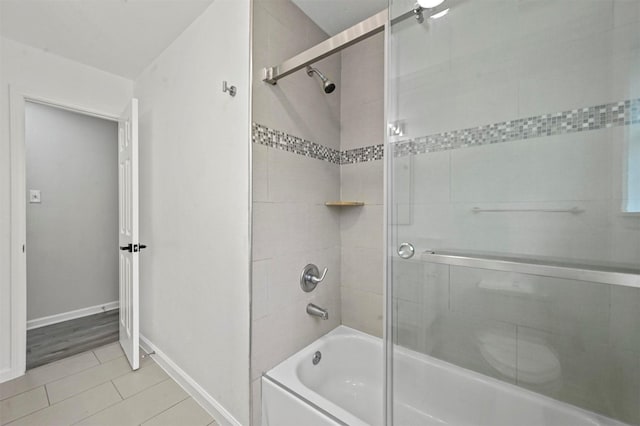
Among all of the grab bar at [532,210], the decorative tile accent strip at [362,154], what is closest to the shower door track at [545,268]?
the grab bar at [532,210]

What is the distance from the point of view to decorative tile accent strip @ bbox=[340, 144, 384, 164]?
1773 millimetres

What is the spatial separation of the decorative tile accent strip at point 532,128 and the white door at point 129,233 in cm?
186

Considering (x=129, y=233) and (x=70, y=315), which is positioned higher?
(x=129, y=233)

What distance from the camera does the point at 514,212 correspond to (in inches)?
41.7

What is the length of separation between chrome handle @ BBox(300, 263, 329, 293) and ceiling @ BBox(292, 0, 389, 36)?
1.61 m

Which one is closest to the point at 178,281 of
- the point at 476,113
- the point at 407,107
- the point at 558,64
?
the point at 407,107

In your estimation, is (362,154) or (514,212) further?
(362,154)

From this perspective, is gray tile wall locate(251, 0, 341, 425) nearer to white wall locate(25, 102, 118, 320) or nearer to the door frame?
the door frame

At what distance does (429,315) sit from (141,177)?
2485mm

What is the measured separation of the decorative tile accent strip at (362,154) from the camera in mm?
1773

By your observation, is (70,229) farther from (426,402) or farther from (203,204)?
(426,402)

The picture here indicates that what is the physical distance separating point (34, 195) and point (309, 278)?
2.92m

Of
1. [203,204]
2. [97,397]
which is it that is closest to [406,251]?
[203,204]

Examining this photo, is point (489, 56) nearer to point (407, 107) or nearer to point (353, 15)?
point (407, 107)
